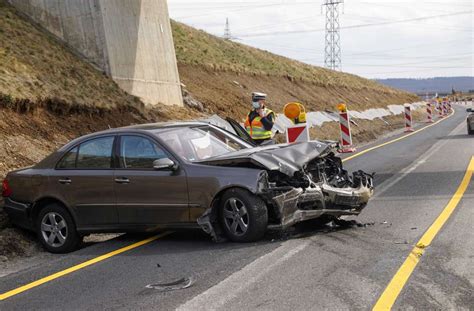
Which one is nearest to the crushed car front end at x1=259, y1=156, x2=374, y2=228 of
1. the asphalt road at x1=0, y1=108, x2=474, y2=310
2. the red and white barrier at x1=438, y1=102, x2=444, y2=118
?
the asphalt road at x1=0, y1=108, x2=474, y2=310

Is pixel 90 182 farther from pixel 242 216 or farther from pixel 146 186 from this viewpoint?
pixel 242 216

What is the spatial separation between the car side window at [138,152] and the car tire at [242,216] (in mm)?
993

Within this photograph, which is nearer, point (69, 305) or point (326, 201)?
point (69, 305)

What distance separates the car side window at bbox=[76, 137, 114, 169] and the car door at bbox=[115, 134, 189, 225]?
0.53ft

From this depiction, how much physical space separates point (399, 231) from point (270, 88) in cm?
2735

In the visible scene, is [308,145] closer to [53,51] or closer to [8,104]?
[8,104]

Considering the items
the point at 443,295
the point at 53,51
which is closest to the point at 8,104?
the point at 53,51

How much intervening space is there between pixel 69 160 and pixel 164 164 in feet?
5.21

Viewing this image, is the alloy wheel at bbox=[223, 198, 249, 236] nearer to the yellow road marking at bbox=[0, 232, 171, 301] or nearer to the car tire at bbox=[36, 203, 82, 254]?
the yellow road marking at bbox=[0, 232, 171, 301]

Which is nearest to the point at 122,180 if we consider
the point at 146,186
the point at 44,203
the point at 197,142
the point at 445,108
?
the point at 146,186

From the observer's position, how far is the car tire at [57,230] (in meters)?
7.63

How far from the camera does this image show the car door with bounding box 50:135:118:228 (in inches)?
295

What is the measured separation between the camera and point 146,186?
726 cm

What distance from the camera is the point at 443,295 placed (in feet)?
15.8
